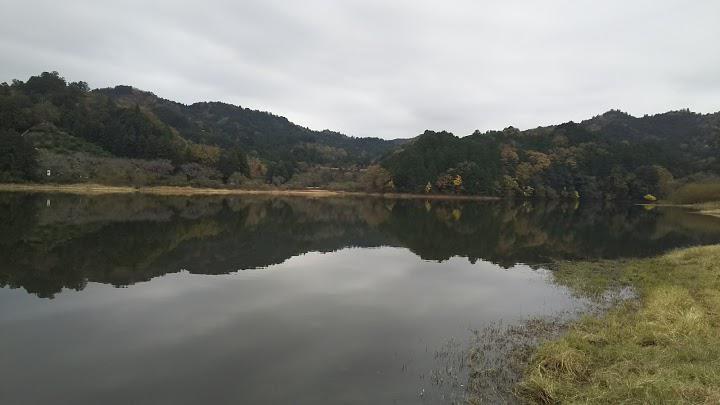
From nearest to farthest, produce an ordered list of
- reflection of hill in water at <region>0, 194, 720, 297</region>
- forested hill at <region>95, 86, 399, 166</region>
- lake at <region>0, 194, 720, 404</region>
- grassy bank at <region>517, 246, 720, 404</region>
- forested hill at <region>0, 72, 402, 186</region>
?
1. grassy bank at <region>517, 246, 720, 404</region>
2. lake at <region>0, 194, 720, 404</region>
3. reflection of hill in water at <region>0, 194, 720, 297</region>
4. forested hill at <region>0, 72, 402, 186</region>
5. forested hill at <region>95, 86, 399, 166</region>

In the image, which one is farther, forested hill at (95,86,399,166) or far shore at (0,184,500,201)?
forested hill at (95,86,399,166)

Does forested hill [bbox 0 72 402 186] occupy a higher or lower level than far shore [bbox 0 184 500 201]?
higher

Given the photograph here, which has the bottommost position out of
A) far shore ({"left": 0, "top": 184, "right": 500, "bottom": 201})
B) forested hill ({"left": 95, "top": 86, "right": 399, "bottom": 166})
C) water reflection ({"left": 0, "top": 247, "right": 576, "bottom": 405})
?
far shore ({"left": 0, "top": 184, "right": 500, "bottom": 201})

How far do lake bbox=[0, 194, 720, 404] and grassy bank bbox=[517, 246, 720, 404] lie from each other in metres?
1.83

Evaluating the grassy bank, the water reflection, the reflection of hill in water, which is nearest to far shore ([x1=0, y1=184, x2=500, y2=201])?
the reflection of hill in water

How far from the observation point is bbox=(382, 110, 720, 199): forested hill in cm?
10238

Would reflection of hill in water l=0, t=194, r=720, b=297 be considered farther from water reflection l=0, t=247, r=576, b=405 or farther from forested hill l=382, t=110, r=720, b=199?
forested hill l=382, t=110, r=720, b=199

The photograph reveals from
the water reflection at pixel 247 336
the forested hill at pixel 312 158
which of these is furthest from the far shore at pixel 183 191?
the water reflection at pixel 247 336

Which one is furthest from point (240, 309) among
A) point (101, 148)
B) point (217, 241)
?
point (101, 148)

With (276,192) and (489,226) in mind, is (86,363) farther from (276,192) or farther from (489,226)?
(276,192)

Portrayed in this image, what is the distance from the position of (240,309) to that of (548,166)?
121 metres

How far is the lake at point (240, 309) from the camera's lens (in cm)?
761

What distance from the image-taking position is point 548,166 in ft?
388

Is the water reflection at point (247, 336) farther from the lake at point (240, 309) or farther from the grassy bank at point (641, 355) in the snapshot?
the grassy bank at point (641, 355)
